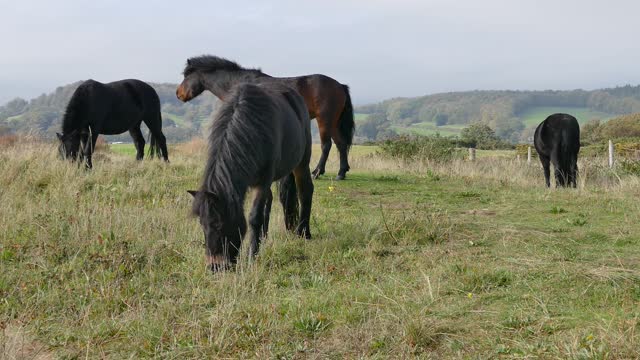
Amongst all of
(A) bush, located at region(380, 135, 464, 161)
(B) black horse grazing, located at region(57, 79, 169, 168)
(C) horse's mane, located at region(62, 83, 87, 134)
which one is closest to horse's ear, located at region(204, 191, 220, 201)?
(B) black horse grazing, located at region(57, 79, 169, 168)

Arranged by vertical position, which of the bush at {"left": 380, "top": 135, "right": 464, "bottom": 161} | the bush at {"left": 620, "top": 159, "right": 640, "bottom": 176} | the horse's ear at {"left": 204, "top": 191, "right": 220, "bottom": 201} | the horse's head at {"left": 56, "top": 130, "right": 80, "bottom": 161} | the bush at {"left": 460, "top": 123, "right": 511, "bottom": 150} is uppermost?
the horse's head at {"left": 56, "top": 130, "right": 80, "bottom": 161}

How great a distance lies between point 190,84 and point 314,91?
2.48m

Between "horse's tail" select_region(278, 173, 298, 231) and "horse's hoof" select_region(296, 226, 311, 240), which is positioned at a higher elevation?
"horse's tail" select_region(278, 173, 298, 231)

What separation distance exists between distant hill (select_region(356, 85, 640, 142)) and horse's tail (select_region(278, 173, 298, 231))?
98.5 metres

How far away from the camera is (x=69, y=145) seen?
11.7 meters

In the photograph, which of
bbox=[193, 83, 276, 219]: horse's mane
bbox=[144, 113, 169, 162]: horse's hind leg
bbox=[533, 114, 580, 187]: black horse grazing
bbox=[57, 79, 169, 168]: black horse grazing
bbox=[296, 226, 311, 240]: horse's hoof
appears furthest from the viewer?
bbox=[144, 113, 169, 162]: horse's hind leg

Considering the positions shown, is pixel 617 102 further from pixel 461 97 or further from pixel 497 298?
pixel 497 298

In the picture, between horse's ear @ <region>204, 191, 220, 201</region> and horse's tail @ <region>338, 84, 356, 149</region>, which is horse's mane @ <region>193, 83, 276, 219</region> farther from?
horse's tail @ <region>338, 84, 356, 149</region>

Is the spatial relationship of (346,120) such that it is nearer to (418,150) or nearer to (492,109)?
(418,150)

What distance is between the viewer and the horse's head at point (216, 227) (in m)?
4.87

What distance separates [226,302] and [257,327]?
0.51m

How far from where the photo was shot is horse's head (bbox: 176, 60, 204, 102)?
1084 cm

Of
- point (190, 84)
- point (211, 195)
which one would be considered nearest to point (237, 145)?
point (211, 195)

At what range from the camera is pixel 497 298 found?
4.50 meters
